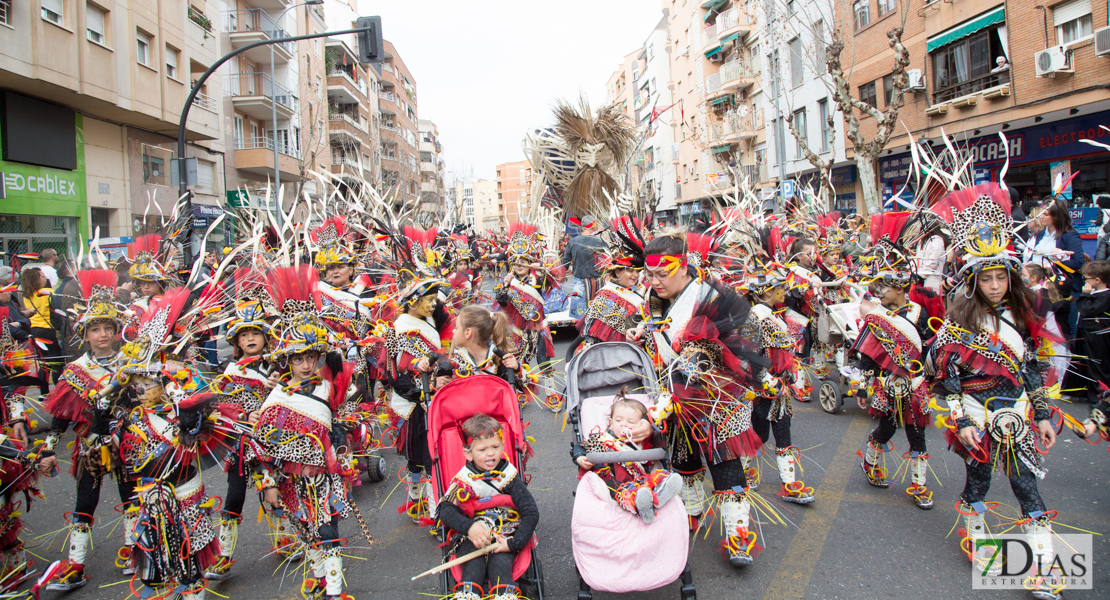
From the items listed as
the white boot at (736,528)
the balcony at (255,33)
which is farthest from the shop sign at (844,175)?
the white boot at (736,528)

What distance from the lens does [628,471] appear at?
11.0 ft

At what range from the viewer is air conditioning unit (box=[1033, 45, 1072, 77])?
1379cm

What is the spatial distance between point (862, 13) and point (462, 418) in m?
21.9

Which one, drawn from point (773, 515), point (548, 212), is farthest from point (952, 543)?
point (548, 212)

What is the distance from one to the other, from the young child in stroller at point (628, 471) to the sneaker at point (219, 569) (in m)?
2.26

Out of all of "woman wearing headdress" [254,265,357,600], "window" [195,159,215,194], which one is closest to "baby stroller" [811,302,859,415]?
"woman wearing headdress" [254,265,357,600]

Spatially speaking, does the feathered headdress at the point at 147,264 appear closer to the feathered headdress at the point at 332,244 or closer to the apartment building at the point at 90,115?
the feathered headdress at the point at 332,244

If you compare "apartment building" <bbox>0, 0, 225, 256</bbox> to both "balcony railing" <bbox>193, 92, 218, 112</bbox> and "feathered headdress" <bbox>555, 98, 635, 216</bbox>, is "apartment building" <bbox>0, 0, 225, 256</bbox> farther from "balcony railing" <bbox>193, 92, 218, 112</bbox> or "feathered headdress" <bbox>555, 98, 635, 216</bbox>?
"feathered headdress" <bbox>555, 98, 635, 216</bbox>

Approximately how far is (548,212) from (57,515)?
423 inches

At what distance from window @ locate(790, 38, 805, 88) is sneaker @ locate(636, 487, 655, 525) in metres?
25.6

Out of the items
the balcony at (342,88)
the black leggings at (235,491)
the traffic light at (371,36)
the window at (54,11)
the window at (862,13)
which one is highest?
the balcony at (342,88)

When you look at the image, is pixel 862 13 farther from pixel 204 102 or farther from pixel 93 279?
pixel 93 279

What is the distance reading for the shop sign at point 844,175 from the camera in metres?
22.6

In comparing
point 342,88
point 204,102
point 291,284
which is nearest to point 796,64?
point 204,102
